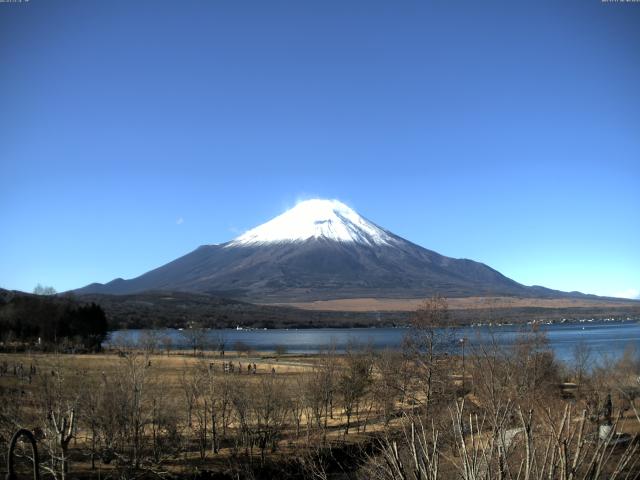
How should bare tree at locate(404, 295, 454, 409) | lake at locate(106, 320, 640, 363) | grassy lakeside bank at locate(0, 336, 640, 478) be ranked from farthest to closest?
1. lake at locate(106, 320, 640, 363)
2. bare tree at locate(404, 295, 454, 409)
3. grassy lakeside bank at locate(0, 336, 640, 478)

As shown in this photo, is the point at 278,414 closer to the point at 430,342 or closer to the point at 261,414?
the point at 261,414

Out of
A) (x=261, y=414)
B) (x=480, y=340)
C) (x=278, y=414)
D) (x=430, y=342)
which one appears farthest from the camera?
(x=261, y=414)

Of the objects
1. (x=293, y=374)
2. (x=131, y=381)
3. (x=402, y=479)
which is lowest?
(x=293, y=374)

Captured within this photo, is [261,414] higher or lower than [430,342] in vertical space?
lower

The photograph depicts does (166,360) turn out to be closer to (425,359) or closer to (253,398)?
(253,398)

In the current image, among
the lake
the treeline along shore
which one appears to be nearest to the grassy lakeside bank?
the treeline along shore

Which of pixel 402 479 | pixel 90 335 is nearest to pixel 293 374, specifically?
pixel 90 335

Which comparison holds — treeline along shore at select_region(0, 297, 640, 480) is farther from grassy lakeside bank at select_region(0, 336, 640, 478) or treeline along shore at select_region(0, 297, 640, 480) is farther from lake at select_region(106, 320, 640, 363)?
lake at select_region(106, 320, 640, 363)

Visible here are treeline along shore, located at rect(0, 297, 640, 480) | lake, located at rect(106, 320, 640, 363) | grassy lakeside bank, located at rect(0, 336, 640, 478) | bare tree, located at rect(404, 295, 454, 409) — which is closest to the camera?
treeline along shore, located at rect(0, 297, 640, 480)

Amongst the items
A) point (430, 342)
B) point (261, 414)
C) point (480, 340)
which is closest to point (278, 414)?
point (261, 414)

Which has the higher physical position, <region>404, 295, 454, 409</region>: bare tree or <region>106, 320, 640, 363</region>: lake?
<region>404, 295, 454, 409</region>: bare tree

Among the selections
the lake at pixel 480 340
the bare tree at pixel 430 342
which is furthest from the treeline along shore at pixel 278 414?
the lake at pixel 480 340

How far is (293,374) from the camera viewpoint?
56.1 m

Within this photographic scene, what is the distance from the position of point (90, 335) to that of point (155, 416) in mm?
64895
